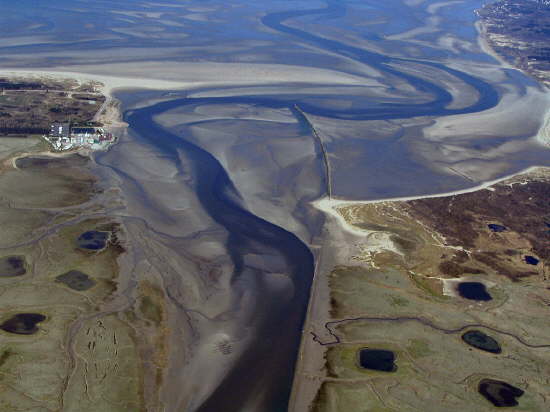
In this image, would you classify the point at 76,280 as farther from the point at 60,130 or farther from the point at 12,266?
the point at 60,130

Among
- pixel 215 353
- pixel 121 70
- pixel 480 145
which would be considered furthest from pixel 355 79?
pixel 215 353

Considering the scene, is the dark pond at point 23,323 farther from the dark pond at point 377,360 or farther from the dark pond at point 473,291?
the dark pond at point 473,291

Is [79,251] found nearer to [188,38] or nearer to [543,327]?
[543,327]

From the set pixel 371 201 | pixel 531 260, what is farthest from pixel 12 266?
pixel 531 260

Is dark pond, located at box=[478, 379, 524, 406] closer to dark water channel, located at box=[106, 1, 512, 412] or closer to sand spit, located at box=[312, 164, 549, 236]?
dark water channel, located at box=[106, 1, 512, 412]

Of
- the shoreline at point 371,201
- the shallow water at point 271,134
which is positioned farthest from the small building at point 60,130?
the shoreline at point 371,201

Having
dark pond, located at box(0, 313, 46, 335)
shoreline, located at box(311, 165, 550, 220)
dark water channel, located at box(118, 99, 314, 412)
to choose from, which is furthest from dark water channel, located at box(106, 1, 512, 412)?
dark pond, located at box(0, 313, 46, 335)
